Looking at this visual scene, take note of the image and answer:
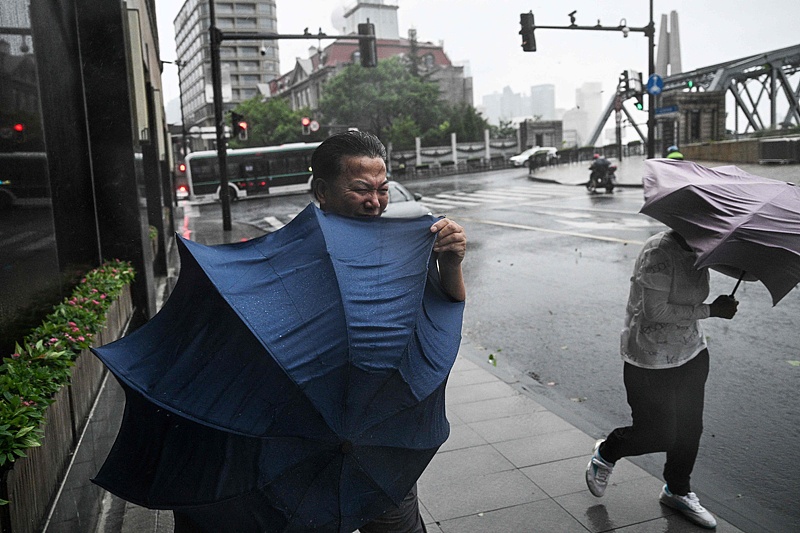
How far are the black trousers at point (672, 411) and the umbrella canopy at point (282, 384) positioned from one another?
2.29 m

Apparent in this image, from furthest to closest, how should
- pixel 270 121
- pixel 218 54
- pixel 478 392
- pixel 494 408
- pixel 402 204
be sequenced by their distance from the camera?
pixel 270 121, pixel 218 54, pixel 402 204, pixel 478 392, pixel 494 408

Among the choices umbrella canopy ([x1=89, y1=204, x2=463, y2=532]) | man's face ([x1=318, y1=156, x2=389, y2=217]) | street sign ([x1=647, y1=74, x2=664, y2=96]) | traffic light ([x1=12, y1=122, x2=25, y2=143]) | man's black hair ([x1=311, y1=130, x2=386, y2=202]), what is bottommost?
umbrella canopy ([x1=89, y1=204, x2=463, y2=532])

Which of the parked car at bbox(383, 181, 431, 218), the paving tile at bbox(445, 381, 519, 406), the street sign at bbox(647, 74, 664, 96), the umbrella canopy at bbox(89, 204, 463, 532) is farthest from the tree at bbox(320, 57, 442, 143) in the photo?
the umbrella canopy at bbox(89, 204, 463, 532)

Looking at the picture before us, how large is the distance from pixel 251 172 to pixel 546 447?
3716cm

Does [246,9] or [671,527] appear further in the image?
[246,9]

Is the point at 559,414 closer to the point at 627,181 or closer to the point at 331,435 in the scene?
the point at 331,435

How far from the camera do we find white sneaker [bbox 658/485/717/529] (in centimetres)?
388

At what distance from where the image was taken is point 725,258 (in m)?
3.44

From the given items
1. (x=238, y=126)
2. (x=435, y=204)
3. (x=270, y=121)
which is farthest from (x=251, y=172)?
(x=270, y=121)

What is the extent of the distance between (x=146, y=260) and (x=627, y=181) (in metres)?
31.2

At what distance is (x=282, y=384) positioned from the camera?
173 centimetres

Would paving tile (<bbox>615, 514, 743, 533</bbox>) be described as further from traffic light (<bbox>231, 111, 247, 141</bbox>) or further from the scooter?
the scooter

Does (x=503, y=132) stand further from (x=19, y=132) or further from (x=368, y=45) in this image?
(x=19, y=132)

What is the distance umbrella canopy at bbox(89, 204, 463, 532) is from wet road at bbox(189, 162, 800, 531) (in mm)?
3025
